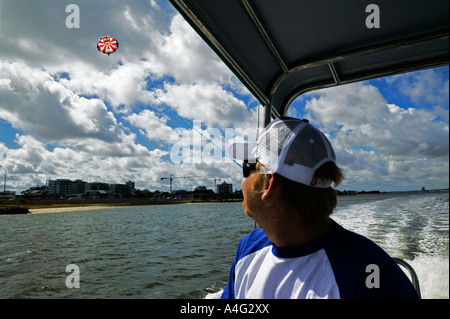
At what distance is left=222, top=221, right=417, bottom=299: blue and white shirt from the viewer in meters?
0.84

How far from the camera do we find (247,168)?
1.20 meters

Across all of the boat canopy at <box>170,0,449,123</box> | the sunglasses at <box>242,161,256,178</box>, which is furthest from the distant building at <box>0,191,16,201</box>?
the sunglasses at <box>242,161,256,178</box>

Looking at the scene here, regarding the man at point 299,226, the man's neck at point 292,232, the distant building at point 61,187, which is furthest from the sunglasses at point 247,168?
the distant building at point 61,187

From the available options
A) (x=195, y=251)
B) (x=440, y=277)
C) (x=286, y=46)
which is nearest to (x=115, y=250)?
(x=195, y=251)

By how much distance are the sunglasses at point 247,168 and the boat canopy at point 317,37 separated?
2.87 ft

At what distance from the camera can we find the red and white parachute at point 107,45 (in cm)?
187

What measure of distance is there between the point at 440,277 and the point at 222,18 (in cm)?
628

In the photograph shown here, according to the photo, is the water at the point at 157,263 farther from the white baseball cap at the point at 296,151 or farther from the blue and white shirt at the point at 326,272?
the white baseball cap at the point at 296,151

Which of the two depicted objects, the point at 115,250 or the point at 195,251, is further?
the point at 115,250

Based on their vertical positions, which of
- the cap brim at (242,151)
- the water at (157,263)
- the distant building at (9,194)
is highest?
the cap brim at (242,151)

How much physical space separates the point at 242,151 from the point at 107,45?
120 cm

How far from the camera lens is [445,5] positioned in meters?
1.80

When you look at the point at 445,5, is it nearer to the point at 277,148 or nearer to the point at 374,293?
the point at 277,148

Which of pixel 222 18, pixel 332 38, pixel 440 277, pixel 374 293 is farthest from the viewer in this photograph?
pixel 440 277
